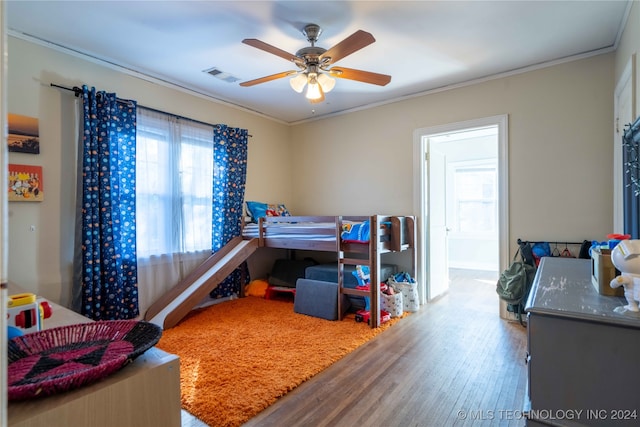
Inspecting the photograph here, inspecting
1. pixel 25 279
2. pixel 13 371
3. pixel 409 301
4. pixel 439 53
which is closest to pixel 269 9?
pixel 439 53

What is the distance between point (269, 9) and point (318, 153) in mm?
2555

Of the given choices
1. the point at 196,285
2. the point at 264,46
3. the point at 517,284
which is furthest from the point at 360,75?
the point at 196,285

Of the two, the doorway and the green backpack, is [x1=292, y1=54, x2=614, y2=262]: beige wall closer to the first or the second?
the doorway

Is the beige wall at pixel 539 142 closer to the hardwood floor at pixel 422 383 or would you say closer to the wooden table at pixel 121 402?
the hardwood floor at pixel 422 383

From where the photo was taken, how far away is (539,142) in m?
3.03

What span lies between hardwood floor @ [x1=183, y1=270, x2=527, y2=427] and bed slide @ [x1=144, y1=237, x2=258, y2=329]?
1615 millimetres

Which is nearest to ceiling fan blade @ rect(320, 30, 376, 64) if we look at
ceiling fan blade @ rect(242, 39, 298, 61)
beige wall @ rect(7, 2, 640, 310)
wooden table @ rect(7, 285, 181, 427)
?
ceiling fan blade @ rect(242, 39, 298, 61)

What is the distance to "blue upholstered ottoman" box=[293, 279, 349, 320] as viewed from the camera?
3270 millimetres

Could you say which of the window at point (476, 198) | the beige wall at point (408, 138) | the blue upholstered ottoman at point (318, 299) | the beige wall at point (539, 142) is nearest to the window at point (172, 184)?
the beige wall at point (408, 138)

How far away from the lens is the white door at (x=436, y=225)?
3842 millimetres

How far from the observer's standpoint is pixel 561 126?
2.93m

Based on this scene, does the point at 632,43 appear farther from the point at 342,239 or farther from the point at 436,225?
the point at 342,239

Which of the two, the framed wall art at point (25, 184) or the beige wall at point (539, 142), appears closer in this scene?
the framed wall art at point (25, 184)

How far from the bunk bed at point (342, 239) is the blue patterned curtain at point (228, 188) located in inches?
9.7
